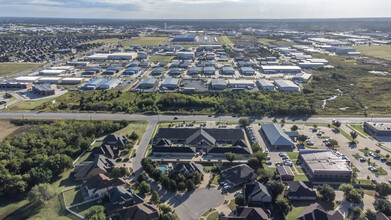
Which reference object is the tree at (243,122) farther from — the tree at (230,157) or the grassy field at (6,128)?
the grassy field at (6,128)

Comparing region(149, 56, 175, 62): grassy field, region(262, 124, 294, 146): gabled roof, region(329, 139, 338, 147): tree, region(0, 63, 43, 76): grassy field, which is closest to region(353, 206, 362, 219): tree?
region(262, 124, 294, 146): gabled roof

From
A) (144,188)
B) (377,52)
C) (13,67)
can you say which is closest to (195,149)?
(144,188)

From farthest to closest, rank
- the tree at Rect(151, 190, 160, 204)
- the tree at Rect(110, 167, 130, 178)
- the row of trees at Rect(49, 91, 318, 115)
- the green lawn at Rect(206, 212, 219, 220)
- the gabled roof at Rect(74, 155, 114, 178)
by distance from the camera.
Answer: the row of trees at Rect(49, 91, 318, 115) < the gabled roof at Rect(74, 155, 114, 178) < the tree at Rect(110, 167, 130, 178) < the tree at Rect(151, 190, 160, 204) < the green lawn at Rect(206, 212, 219, 220)

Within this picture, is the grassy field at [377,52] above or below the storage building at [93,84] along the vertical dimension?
above

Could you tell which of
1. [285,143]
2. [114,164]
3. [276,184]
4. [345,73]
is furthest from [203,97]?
[345,73]

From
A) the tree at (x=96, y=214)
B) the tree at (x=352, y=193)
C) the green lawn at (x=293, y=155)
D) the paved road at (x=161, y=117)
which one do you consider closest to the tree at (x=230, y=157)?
the green lawn at (x=293, y=155)

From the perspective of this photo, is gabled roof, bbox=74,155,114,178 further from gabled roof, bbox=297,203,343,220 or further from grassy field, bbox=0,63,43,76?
grassy field, bbox=0,63,43,76

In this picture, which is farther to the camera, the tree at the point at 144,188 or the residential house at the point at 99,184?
the residential house at the point at 99,184
